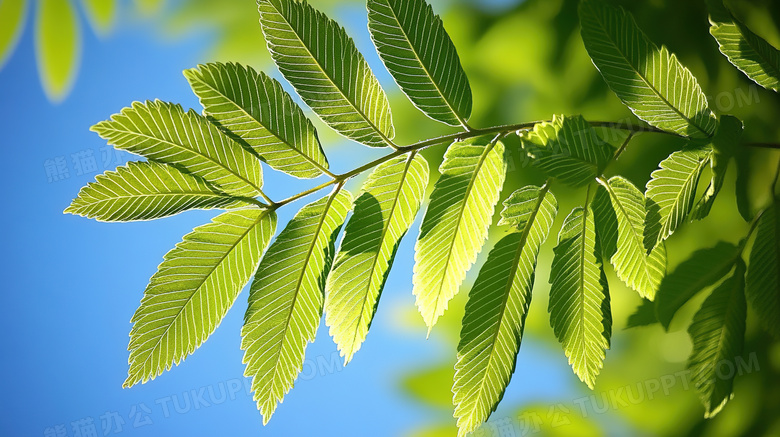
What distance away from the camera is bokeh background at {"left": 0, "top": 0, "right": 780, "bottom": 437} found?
1.01 meters

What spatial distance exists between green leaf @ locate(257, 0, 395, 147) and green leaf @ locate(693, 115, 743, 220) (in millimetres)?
257

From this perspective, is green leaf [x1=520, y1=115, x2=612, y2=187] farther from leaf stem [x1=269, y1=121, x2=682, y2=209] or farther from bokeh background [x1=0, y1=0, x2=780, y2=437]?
bokeh background [x1=0, y1=0, x2=780, y2=437]

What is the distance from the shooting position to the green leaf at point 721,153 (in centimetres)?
39

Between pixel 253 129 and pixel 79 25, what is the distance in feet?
2.99

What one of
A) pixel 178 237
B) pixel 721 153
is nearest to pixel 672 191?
pixel 721 153

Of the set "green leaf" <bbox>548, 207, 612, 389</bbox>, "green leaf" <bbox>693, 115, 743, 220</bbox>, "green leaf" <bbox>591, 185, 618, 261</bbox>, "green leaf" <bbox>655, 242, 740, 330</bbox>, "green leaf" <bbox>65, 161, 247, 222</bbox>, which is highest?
"green leaf" <bbox>65, 161, 247, 222</bbox>

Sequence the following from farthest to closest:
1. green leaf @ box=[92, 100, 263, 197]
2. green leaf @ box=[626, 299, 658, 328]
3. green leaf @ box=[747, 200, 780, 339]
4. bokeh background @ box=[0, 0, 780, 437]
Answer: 1. bokeh background @ box=[0, 0, 780, 437]
2. green leaf @ box=[626, 299, 658, 328]
3. green leaf @ box=[747, 200, 780, 339]
4. green leaf @ box=[92, 100, 263, 197]

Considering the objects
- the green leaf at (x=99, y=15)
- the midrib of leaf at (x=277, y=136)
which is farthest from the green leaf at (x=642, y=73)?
the green leaf at (x=99, y=15)

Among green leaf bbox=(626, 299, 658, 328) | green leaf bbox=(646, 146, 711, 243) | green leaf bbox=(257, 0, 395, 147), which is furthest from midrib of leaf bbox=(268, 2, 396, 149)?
green leaf bbox=(626, 299, 658, 328)

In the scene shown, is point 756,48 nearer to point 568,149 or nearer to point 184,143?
point 568,149

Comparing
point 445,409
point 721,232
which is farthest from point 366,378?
point 721,232

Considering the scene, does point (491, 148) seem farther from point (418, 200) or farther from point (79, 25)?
point (79, 25)

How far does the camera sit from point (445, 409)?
1.10 m

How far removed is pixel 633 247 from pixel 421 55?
0.26m
